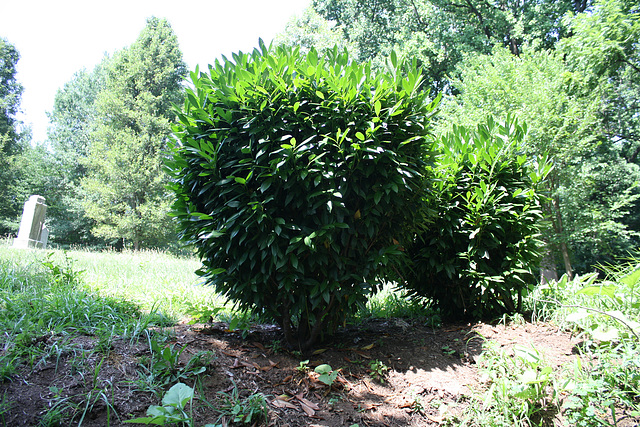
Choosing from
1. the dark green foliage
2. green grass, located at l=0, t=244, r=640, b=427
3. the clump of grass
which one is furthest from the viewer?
the clump of grass

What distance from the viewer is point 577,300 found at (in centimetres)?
318

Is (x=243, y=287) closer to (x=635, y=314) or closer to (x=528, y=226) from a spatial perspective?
(x=528, y=226)

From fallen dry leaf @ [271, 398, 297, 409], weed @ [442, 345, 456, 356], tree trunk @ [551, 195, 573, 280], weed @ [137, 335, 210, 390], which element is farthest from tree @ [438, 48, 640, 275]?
weed @ [137, 335, 210, 390]

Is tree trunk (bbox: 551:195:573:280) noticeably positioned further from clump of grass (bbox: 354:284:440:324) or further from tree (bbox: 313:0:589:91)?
clump of grass (bbox: 354:284:440:324)

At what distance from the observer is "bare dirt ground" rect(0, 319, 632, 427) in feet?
6.26

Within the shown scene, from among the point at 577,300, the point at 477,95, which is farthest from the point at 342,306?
the point at 477,95

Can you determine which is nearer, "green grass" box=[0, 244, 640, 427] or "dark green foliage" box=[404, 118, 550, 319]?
"green grass" box=[0, 244, 640, 427]

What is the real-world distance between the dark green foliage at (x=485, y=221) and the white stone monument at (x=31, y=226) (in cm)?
1266

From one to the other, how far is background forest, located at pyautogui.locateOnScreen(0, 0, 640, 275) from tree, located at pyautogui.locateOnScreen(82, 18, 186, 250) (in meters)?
0.08

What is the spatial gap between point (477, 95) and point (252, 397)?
13277 mm

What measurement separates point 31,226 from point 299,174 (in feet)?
41.4

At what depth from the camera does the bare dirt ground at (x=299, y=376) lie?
191 cm

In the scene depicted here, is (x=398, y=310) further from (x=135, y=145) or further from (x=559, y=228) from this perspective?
(x=135, y=145)

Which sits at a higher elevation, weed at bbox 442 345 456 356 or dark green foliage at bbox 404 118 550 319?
dark green foliage at bbox 404 118 550 319
